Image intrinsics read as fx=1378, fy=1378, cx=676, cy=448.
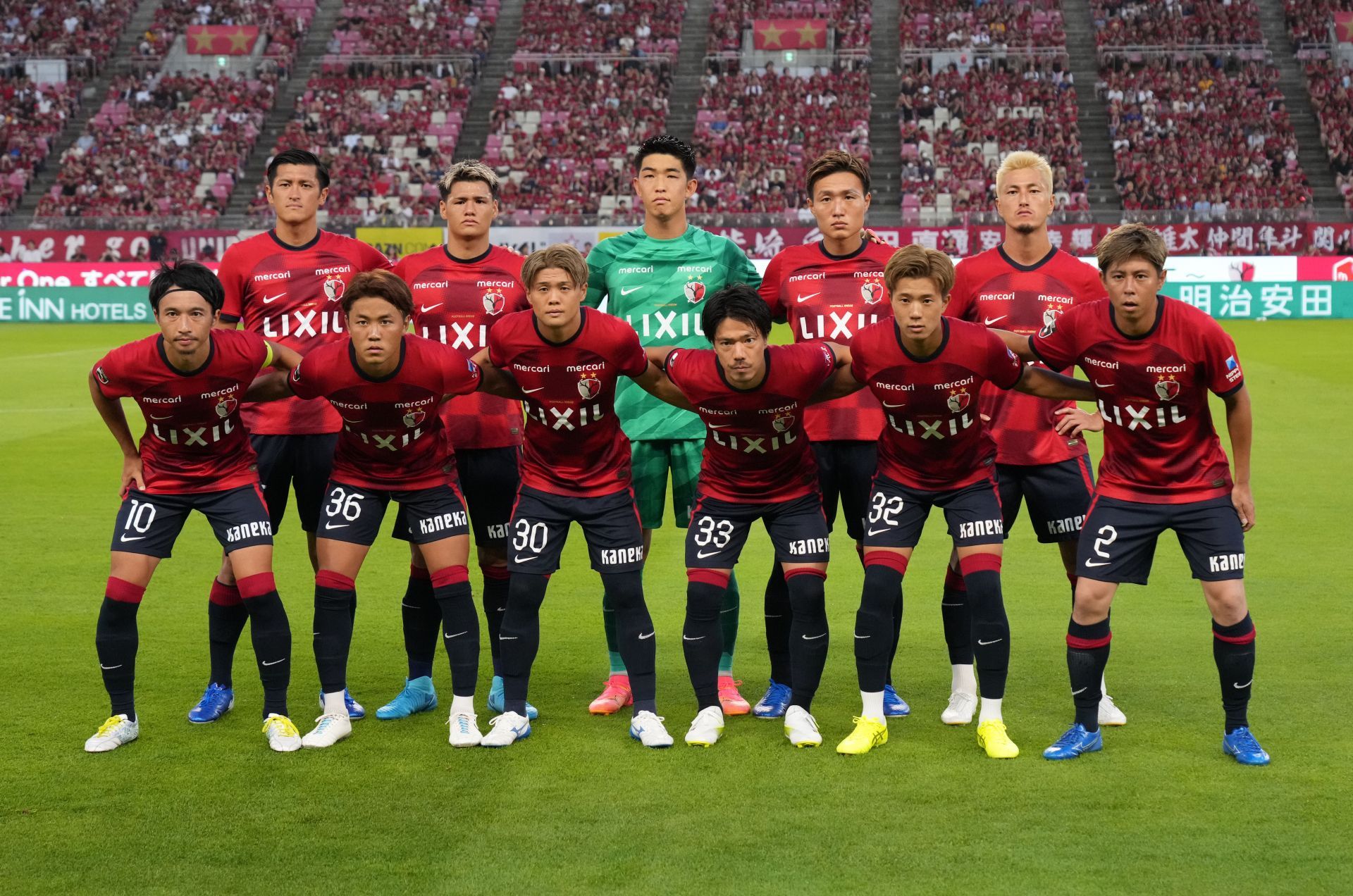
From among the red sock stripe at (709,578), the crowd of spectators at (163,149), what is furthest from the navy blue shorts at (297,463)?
the crowd of spectators at (163,149)

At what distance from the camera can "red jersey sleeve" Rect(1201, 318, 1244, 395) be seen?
17.4 feet

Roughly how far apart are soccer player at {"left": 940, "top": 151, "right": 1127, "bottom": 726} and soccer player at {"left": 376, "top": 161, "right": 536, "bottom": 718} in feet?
6.90

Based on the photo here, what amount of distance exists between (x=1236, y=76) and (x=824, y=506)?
40.7 m

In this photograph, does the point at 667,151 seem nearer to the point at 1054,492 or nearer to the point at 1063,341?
the point at 1063,341

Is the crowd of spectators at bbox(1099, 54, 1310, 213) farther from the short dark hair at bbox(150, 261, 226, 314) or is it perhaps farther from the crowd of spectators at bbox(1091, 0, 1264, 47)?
the short dark hair at bbox(150, 261, 226, 314)

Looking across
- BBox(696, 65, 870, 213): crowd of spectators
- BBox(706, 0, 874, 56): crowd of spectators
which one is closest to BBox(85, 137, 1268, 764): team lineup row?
BBox(696, 65, 870, 213): crowd of spectators

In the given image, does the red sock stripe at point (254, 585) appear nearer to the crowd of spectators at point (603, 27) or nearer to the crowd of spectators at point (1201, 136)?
the crowd of spectators at point (1201, 136)

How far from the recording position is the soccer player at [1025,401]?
20.1 feet

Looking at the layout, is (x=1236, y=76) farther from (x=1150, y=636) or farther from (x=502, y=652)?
(x=502, y=652)

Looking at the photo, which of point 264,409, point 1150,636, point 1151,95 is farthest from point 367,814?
point 1151,95

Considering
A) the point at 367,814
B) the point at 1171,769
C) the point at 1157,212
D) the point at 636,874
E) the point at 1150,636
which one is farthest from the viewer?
the point at 1157,212

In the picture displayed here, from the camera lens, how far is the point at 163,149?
42.0 meters

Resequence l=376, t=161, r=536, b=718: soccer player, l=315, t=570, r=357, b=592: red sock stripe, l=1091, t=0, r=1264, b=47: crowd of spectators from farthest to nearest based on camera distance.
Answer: l=1091, t=0, r=1264, b=47: crowd of spectators → l=376, t=161, r=536, b=718: soccer player → l=315, t=570, r=357, b=592: red sock stripe

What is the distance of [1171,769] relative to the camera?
5.33 m
